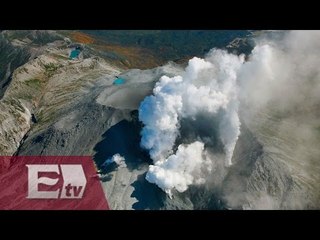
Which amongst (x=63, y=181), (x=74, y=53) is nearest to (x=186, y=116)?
(x=63, y=181)

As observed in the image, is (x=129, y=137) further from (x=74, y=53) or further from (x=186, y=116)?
(x=74, y=53)

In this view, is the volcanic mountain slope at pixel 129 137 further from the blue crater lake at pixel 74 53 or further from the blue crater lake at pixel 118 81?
the blue crater lake at pixel 74 53

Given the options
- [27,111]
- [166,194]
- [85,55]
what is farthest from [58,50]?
[166,194]

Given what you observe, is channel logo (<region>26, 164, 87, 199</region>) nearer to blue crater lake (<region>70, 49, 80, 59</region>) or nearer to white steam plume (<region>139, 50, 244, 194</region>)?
white steam plume (<region>139, 50, 244, 194</region>)

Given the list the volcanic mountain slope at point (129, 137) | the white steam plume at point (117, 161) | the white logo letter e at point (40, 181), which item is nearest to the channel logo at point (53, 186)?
the white logo letter e at point (40, 181)

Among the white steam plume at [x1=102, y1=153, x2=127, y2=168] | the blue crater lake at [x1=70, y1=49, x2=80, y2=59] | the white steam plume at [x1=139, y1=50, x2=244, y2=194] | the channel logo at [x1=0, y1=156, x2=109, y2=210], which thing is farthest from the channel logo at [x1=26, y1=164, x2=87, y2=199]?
the blue crater lake at [x1=70, y1=49, x2=80, y2=59]

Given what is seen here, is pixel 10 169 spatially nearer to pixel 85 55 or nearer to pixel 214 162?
pixel 214 162
